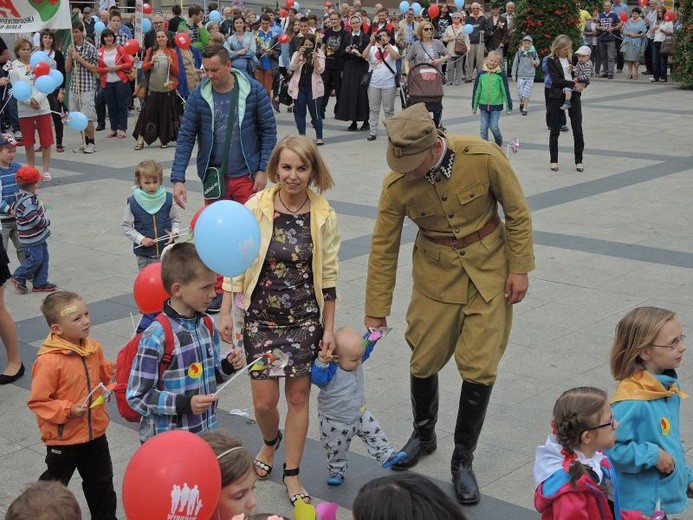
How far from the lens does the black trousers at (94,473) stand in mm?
4504

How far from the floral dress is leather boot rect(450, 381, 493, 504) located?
81 cm

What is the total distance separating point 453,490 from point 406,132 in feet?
5.94

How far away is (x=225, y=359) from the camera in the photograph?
4.38 metres

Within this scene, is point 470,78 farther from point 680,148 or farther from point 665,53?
point 680,148

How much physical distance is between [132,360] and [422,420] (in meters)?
1.84

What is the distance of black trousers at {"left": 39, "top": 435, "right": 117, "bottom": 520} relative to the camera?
4504mm

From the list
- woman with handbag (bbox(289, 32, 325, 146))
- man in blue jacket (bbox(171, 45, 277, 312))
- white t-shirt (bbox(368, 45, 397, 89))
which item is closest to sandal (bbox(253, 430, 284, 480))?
man in blue jacket (bbox(171, 45, 277, 312))

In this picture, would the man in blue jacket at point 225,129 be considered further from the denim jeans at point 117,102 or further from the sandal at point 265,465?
the denim jeans at point 117,102

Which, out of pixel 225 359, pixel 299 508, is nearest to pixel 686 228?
pixel 225 359

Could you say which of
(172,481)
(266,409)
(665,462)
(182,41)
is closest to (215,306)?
(266,409)

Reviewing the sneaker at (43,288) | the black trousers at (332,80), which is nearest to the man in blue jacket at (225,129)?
the sneaker at (43,288)

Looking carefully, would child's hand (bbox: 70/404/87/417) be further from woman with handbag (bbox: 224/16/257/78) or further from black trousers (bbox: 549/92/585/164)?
woman with handbag (bbox: 224/16/257/78)

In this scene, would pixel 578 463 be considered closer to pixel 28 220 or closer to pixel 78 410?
pixel 78 410

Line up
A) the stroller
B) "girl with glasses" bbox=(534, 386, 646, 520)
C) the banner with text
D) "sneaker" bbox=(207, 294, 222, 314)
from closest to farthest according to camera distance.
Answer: "girl with glasses" bbox=(534, 386, 646, 520)
"sneaker" bbox=(207, 294, 222, 314)
the banner with text
the stroller
